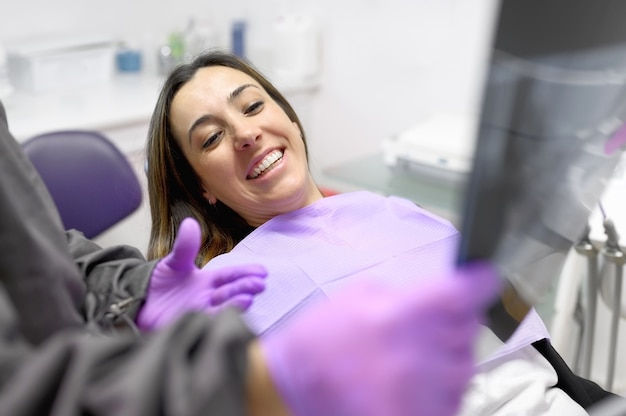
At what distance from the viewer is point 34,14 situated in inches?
94.6

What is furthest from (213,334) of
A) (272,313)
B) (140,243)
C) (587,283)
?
(140,243)

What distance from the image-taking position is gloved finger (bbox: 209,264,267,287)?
950 mm

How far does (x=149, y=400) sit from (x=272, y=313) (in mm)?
469

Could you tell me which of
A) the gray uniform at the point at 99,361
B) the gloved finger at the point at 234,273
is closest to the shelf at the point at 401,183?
the gloved finger at the point at 234,273

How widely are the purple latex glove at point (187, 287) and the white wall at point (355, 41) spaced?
58.1 inches

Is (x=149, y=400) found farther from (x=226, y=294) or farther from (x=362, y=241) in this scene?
(x=362, y=241)

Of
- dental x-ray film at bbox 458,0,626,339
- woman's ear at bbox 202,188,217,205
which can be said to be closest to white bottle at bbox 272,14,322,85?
woman's ear at bbox 202,188,217,205

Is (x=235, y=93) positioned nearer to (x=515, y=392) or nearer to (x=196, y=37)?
(x=515, y=392)

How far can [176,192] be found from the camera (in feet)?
4.53

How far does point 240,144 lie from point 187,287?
0.38 metres

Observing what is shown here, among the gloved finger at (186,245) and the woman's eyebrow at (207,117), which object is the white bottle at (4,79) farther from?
the gloved finger at (186,245)

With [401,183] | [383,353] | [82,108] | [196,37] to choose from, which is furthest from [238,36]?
[383,353]

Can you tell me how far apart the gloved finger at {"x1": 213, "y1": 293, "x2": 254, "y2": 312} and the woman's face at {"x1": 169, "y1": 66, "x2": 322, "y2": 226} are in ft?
1.04

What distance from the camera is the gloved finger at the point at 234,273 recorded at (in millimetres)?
950
